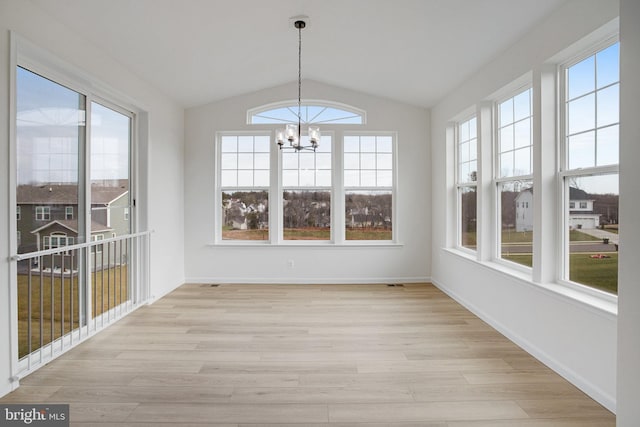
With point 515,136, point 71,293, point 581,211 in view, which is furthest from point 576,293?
point 71,293

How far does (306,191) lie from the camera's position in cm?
546

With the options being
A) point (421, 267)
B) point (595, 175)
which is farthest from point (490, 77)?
point (421, 267)

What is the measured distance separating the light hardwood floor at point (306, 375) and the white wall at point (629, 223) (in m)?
0.67

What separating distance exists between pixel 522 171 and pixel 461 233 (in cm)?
157

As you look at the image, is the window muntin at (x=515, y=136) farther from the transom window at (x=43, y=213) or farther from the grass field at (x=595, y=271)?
the transom window at (x=43, y=213)

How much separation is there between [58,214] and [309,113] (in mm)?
3611

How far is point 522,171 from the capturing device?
130 inches

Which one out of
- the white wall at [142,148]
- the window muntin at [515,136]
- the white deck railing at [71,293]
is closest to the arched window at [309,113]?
the white wall at [142,148]

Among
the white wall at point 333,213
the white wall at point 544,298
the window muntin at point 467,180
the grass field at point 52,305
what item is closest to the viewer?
the white wall at point 544,298

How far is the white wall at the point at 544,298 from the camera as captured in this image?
220cm

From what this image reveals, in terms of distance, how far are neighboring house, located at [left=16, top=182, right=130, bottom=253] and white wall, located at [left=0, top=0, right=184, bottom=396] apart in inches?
12.7

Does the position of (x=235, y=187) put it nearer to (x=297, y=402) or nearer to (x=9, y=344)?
(x=9, y=344)

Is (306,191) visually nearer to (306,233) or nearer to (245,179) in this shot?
(306,233)

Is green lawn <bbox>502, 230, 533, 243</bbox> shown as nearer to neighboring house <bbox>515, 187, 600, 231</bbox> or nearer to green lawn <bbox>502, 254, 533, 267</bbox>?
green lawn <bbox>502, 254, 533, 267</bbox>
